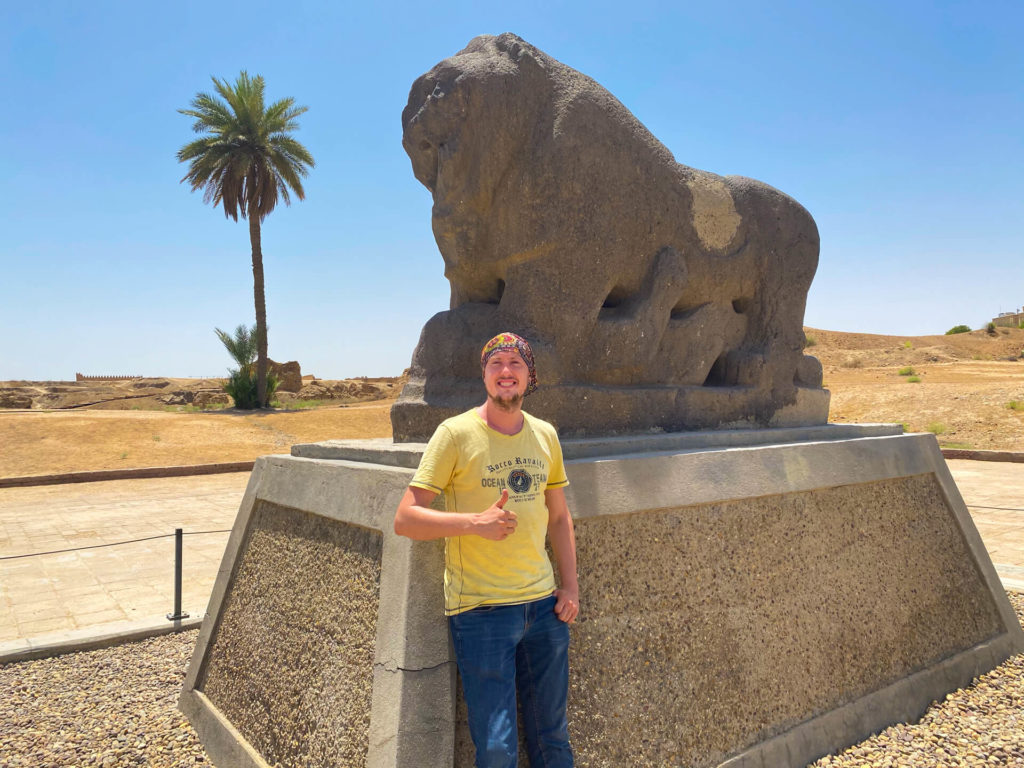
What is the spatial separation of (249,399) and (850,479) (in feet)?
61.2

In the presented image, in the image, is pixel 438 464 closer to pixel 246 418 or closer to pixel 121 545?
pixel 121 545

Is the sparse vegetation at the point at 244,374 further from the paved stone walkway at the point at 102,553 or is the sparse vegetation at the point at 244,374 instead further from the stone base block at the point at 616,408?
the stone base block at the point at 616,408

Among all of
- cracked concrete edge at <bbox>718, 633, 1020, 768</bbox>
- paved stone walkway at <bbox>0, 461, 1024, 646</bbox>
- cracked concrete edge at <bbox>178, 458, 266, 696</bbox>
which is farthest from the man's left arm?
paved stone walkway at <bbox>0, 461, 1024, 646</bbox>

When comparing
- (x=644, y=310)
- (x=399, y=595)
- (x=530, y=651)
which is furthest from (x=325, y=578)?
(x=644, y=310)

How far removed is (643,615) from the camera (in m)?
2.39

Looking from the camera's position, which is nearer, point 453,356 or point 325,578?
point 325,578

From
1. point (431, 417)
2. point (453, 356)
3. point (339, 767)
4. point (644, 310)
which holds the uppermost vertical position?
point (644, 310)

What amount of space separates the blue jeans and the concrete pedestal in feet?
0.60

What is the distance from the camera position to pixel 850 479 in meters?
3.21

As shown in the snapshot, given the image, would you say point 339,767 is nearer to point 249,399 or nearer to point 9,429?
point 9,429

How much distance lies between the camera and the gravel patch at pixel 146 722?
2.62 metres

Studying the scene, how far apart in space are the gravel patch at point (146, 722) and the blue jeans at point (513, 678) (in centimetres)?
134

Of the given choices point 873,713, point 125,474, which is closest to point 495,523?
point 873,713

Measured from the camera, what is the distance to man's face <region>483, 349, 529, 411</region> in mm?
1850
